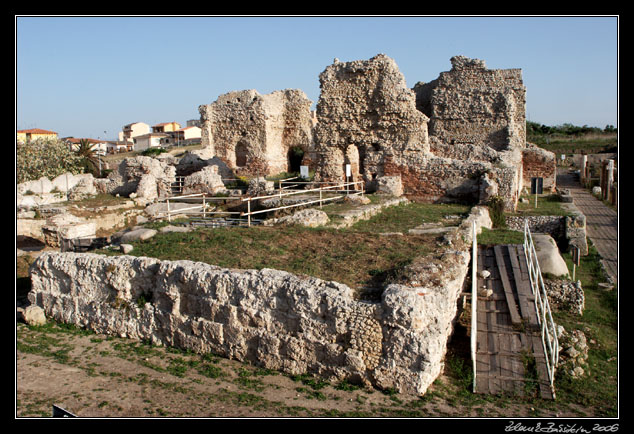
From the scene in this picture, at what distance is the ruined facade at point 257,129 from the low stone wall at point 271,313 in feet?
73.1

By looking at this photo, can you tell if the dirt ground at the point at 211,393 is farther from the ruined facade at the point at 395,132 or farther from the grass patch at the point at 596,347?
the ruined facade at the point at 395,132

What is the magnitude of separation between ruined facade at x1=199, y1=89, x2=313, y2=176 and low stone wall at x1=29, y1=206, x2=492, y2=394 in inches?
877

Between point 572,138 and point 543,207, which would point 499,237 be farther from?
point 572,138

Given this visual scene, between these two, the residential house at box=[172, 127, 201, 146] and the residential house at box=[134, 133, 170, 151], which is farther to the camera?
the residential house at box=[172, 127, 201, 146]

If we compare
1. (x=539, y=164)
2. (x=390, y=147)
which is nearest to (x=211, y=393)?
(x=390, y=147)

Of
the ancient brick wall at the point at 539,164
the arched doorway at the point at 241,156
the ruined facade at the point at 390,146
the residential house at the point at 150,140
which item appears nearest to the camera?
the ruined facade at the point at 390,146

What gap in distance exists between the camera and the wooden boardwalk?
6828 mm

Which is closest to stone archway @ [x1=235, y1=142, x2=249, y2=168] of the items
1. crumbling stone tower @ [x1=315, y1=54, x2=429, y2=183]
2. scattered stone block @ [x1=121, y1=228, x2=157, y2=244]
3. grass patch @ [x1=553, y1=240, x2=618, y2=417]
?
crumbling stone tower @ [x1=315, y1=54, x2=429, y2=183]

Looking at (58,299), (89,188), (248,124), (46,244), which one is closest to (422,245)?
(58,299)

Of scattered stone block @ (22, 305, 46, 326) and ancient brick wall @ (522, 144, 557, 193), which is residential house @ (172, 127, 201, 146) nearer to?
ancient brick wall @ (522, 144, 557, 193)

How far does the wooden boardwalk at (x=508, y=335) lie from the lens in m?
6.83

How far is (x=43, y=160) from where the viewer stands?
31.3 metres

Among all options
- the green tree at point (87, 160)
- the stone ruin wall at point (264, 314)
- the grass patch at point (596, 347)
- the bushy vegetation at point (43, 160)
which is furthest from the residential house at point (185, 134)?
the grass patch at point (596, 347)

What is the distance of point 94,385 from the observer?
6988mm
